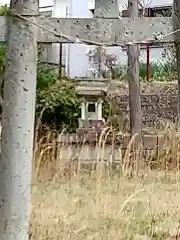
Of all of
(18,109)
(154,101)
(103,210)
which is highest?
(154,101)

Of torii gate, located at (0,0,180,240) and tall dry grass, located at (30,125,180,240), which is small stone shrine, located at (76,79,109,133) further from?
torii gate, located at (0,0,180,240)

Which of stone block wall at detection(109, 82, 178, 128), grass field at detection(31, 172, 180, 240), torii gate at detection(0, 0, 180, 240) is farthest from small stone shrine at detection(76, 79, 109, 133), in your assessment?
torii gate at detection(0, 0, 180, 240)

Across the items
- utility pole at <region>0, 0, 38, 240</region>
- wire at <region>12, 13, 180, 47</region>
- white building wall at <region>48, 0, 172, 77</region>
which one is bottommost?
utility pole at <region>0, 0, 38, 240</region>

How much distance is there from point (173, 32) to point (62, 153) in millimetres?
3351

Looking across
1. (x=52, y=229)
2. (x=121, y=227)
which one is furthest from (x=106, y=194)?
(x=52, y=229)

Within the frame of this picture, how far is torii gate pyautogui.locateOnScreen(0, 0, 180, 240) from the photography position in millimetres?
2084

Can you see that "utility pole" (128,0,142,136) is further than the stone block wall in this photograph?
No

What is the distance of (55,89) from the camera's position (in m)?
8.21

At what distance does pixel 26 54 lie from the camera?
6.82 ft

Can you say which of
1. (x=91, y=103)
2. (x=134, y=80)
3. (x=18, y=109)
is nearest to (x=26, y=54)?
(x=18, y=109)

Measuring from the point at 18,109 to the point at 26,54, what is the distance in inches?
7.6

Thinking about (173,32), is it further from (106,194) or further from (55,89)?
(55,89)

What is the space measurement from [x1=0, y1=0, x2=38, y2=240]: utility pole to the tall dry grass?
87 centimetres

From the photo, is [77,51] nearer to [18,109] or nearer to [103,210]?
[103,210]
